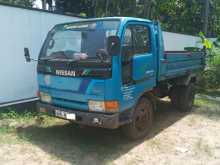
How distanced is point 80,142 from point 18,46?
2.95m

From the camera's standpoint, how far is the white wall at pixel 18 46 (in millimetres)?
7652

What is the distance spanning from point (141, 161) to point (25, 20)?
4447mm

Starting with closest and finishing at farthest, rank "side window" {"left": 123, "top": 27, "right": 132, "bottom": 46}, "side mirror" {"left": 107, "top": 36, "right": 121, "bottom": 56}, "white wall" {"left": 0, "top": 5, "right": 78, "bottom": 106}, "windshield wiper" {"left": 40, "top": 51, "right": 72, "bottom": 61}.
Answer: "side mirror" {"left": 107, "top": 36, "right": 121, "bottom": 56}
"side window" {"left": 123, "top": 27, "right": 132, "bottom": 46}
"windshield wiper" {"left": 40, "top": 51, "right": 72, "bottom": 61}
"white wall" {"left": 0, "top": 5, "right": 78, "bottom": 106}

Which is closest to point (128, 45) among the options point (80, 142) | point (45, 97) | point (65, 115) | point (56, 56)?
point (56, 56)

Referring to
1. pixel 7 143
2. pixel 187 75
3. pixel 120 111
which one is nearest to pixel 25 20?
pixel 7 143

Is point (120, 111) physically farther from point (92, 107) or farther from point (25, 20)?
point (25, 20)

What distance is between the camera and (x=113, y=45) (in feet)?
17.9

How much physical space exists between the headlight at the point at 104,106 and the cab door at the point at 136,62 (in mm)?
278

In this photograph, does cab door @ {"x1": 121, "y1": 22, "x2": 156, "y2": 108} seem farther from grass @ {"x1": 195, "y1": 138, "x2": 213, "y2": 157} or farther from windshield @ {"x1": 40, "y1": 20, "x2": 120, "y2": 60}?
grass @ {"x1": 195, "y1": 138, "x2": 213, "y2": 157}

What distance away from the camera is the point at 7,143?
6254 millimetres

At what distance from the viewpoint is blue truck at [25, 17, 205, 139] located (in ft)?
18.4

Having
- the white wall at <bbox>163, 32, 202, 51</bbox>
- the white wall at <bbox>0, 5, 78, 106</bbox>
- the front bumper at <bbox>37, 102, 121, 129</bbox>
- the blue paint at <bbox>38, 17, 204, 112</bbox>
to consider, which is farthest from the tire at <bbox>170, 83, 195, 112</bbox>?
the white wall at <bbox>163, 32, 202, 51</bbox>

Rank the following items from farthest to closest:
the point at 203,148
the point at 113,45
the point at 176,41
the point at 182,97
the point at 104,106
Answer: the point at 176,41 → the point at 182,97 → the point at 203,148 → the point at 104,106 → the point at 113,45

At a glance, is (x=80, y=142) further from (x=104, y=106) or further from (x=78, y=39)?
(x=78, y=39)
